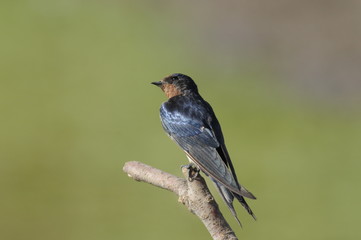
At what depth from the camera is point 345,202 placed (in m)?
4.28

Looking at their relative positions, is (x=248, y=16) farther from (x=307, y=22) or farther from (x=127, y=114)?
(x=127, y=114)

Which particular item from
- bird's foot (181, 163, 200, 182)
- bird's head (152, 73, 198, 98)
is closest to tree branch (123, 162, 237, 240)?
bird's foot (181, 163, 200, 182)

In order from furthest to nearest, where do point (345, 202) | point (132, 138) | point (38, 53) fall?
point (38, 53) → point (132, 138) → point (345, 202)

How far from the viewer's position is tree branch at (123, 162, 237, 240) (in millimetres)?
1784

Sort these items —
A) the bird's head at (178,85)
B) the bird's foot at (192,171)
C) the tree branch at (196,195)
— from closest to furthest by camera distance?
the tree branch at (196,195) → the bird's foot at (192,171) → the bird's head at (178,85)

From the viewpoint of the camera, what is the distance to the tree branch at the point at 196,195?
70.2 inches

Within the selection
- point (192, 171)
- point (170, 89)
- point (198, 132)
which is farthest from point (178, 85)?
point (192, 171)

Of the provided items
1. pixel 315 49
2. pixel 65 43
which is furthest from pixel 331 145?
pixel 65 43

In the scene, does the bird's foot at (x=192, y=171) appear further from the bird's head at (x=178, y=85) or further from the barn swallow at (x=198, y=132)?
the bird's head at (x=178, y=85)

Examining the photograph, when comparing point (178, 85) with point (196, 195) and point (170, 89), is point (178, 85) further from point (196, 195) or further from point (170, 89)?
point (196, 195)

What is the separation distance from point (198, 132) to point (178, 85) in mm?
261

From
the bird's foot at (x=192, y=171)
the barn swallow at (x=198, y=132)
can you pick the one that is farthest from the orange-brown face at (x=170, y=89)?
the bird's foot at (x=192, y=171)

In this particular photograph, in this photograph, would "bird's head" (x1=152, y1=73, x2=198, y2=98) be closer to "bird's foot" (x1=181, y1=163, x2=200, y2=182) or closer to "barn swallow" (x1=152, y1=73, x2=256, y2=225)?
"barn swallow" (x1=152, y1=73, x2=256, y2=225)

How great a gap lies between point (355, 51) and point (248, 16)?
2.76ft
